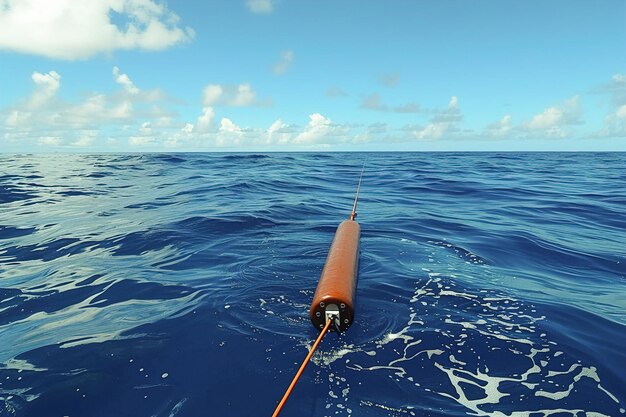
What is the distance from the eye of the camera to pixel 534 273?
22.9 ft

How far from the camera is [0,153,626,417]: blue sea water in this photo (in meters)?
3.56

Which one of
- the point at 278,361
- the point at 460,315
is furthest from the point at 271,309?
the point at 460,315

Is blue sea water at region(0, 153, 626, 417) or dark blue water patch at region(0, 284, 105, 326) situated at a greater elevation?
blue sea water at region(0, 153, 626, 417)

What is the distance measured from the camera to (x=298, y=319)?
190 inches

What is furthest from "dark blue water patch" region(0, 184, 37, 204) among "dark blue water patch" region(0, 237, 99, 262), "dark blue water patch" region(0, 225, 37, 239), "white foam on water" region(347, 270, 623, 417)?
"white foam on water" region(347, 270, 623, 417)

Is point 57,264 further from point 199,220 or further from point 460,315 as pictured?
point 460,315

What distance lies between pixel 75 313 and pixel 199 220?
5.36 meters

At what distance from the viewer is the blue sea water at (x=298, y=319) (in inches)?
140

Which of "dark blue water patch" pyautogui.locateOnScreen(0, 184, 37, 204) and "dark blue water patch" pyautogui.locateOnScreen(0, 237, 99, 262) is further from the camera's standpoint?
"dark blue water patch" pyautogui.locateOnScreen(0, 184, 37, 204)

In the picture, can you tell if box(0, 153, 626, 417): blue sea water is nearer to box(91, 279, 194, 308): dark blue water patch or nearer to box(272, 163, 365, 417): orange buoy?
box(91, 279, 194, 308): dark blue water patch

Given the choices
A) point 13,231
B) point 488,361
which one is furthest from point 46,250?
point 488,361

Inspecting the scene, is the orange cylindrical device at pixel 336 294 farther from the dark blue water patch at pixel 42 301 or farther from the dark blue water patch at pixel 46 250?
the dark blue water patch at pixel 46 250

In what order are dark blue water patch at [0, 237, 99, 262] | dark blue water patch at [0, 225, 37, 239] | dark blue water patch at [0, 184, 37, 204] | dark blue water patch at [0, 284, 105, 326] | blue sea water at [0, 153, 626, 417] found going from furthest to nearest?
dark blue water patch at [0, 184, 37, 204] < dark blue water patch at [0, 225, 37, 239] < dark blue water patch at [0, 237, 99, 262] < dark blue water patch at [0, 284, 105, 326] < blue sea water at [0, 153, 626, 417]

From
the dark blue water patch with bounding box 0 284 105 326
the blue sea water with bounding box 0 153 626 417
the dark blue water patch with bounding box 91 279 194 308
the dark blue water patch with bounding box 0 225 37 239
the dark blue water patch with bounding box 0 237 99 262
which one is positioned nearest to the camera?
the blue sea water with bounding box 0 153 626 417
